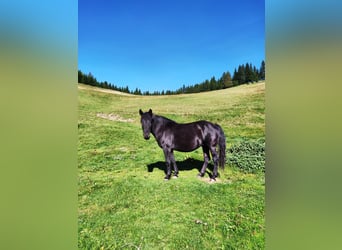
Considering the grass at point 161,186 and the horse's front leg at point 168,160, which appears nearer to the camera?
the grass at point 161,186

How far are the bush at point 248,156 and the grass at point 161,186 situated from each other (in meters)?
0.12

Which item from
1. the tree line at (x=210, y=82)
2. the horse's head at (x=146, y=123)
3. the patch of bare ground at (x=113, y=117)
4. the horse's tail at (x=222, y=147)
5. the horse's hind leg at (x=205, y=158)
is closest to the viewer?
the horse's head at (x=146, y=123)

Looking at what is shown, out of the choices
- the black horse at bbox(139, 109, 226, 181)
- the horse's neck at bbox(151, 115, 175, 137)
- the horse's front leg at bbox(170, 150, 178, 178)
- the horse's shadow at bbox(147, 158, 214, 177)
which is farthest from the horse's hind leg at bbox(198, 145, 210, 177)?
the horse's neck at bbox(151, 115, 175, 137)

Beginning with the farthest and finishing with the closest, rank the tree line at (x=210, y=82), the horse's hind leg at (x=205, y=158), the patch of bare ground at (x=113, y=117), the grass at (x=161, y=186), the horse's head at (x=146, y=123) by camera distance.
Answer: the patch of bare ground at (x=113, y=117) → the tree line at (x=210, y=82) → the horse's hind leg at (x=205, y=158) → the horse's head at (x=146, y=123) → the grass at (x=161, y=186)

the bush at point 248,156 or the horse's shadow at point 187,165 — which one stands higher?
the bush at point 248,156

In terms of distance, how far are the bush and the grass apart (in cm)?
12

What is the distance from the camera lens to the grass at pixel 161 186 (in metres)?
2.94

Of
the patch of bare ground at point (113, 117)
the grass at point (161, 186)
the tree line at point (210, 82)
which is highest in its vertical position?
the tree line at point (210, 82)

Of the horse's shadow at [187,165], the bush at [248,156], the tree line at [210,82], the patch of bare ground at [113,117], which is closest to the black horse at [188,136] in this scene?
the horse's shadow at [187,165]

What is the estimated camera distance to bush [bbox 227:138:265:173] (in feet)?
→ 13.4

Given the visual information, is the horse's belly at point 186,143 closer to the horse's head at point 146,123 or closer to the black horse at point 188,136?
the black horse at point 188,136
